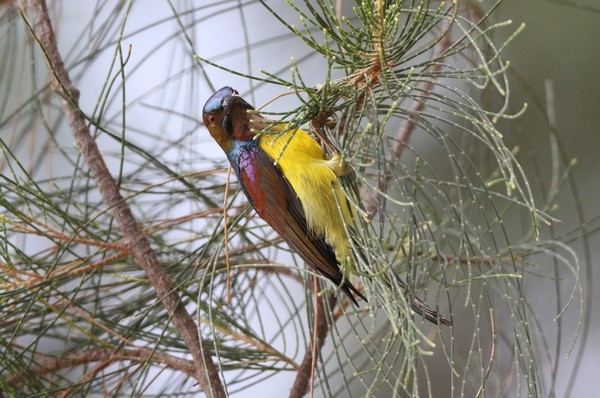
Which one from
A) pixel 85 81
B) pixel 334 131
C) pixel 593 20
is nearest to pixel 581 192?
pixel 593 20

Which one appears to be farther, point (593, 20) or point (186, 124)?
point (593, 20)

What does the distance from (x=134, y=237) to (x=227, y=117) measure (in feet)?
0.88

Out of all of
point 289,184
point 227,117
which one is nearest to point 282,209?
point 289,184

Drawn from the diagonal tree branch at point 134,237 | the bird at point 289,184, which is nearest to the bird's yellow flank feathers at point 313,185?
the bird at point 289,184

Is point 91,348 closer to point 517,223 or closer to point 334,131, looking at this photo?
point 334,131

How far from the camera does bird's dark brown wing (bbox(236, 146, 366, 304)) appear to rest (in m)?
1.43

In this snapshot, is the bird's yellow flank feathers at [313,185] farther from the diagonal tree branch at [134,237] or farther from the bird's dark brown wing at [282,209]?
the diagonal tree branch at [134,237]

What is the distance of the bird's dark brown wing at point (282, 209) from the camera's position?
1.43m

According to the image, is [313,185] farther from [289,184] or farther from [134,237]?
[134,237]

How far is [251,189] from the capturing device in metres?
1.47

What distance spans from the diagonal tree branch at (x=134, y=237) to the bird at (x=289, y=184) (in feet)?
0.66

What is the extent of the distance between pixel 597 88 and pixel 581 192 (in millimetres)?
413

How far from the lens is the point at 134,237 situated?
144 cm

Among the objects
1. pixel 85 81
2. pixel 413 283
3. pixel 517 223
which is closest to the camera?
pixel 413 283
